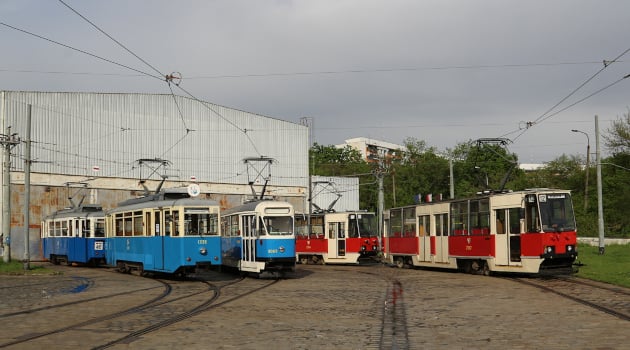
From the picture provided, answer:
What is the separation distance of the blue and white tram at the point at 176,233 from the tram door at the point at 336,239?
1172 cm

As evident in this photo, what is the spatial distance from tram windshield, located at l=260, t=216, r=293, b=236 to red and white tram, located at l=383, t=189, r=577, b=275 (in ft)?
21.3

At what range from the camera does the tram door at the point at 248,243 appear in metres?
25.1

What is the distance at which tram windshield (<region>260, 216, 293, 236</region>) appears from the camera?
2462cm

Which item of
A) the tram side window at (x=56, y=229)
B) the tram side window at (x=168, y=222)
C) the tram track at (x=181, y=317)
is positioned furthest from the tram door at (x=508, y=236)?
the tram side window at (x=56, y=229)

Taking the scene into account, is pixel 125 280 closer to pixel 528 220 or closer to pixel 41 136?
pixel 528 220

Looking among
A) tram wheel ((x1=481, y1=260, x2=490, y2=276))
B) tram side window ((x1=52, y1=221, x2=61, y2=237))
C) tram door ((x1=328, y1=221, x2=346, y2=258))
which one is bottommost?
tram wheel ((x1=481, y1=260, x2=490, y2=276))

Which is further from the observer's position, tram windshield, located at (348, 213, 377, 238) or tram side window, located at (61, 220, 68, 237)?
tram side window, located at (61, 220, 68, 237)

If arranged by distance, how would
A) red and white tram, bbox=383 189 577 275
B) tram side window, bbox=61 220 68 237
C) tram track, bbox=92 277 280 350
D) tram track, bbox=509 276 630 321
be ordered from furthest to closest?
tram side window, bbox=61 220 68 237, red and white tram, bbox=383 189 577 275, tram track, bbox=509 276 630 321, tram track, bbox=92 277 280 350

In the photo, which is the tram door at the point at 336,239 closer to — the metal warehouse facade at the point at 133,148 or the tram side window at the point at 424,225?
the metal warehouse facade at the point at 133,148

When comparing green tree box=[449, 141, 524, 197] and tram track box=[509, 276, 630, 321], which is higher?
green tree box=[449, 141, 524, 197]

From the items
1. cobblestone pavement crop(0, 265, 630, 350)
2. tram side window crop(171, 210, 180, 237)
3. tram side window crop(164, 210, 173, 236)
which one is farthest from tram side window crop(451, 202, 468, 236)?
tram side window crop(164, 210, 173, 236)

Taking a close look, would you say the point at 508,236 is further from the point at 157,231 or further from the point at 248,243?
the point at 157,231

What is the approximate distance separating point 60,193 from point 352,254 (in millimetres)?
19675

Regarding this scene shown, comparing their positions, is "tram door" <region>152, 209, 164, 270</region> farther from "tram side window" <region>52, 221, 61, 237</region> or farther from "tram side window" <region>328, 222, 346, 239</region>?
"tram side window" <region>52, 221, 61, 237</region>
